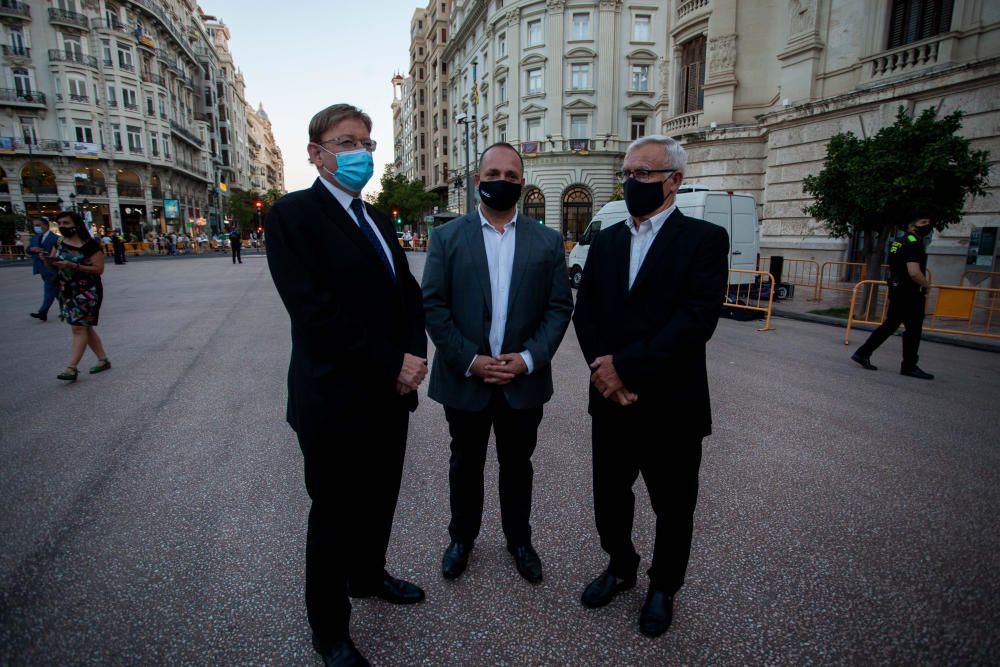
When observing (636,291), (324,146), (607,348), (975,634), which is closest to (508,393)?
(607,348)

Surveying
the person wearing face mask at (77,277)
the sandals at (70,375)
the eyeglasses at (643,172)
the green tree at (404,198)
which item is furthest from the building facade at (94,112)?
the eyeglasses at (643,172)

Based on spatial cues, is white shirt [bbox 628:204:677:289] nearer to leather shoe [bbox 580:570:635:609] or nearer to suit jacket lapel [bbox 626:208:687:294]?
suit jacket lapel [bbox 626:208:687:294]

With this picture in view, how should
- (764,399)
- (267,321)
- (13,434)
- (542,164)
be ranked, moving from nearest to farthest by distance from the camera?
(13,434), (764,399), (267,321), (542,164)

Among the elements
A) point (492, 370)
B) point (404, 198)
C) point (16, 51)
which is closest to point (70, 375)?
point (492, 370)

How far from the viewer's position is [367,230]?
2.13 meters

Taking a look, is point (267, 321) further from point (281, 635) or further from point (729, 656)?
point (729, 656)

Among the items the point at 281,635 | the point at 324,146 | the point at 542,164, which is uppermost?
the point at 542,164

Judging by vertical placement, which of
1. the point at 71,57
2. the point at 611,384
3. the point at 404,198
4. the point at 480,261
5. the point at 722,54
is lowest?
the point at 611,384

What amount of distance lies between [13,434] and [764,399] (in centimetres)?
697

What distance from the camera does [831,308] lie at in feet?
39.2

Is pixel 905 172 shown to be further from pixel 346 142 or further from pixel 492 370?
pixel 346 142

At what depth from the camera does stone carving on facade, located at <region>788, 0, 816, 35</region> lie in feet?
54.3

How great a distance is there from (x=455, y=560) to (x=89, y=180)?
57.9 m

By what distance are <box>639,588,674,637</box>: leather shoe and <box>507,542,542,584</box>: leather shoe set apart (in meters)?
0.52
